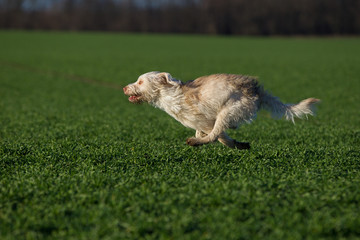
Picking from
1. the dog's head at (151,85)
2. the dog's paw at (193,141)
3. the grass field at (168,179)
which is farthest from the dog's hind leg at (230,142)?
the dog's head at (151,85)

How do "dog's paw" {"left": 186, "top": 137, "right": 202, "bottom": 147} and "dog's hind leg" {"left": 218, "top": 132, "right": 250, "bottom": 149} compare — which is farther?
"dog's hind leg" {"left": 218, "top": 132, "right": 250, "bottom": 149}

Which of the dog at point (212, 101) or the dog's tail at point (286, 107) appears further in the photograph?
the dog's tail at point (286, 107)

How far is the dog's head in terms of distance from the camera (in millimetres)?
7805

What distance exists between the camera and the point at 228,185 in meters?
6.20

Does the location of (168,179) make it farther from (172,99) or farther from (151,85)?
(151,85)

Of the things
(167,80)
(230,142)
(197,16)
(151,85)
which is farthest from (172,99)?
(197,16)

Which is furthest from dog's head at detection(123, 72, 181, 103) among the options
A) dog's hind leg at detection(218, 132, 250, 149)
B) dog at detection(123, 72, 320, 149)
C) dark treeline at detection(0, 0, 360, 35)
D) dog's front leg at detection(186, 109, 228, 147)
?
dark treeline at detection(0, 0, 360, 35)

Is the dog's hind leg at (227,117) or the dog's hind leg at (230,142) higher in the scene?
the dog's hind leg at (227,117)

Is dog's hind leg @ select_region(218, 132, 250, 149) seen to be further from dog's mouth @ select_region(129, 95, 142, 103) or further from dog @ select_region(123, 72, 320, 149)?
dog's mouth @ select_region(129, 95, 142, 103)

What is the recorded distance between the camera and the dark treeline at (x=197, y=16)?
83250 mm

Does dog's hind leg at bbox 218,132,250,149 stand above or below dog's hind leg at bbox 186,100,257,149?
below

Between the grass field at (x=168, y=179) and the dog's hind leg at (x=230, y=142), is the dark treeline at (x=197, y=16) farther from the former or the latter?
the dog's hind leg at (x=230, y=142)

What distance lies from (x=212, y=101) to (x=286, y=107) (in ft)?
4.94

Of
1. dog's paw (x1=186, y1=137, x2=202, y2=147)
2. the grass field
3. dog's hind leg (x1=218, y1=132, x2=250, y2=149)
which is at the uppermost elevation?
dog's paw (x1=186, y1=137, x2=202, y2=147)
